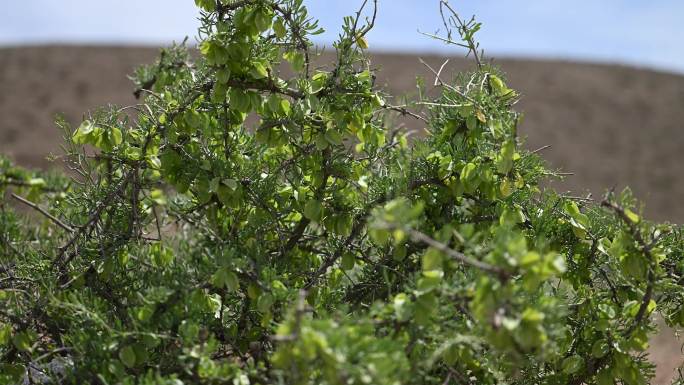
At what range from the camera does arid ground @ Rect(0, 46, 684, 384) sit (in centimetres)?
1049

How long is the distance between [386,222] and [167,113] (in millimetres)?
853

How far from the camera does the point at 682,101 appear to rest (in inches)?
520

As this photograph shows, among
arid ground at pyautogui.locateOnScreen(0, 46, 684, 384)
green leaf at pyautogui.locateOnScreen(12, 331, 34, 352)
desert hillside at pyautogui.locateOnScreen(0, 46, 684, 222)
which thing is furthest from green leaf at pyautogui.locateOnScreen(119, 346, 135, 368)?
desert hillside at pyautogui.locateOnScreen(0, 46, 684, 222)

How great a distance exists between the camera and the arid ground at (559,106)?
10.5 metres

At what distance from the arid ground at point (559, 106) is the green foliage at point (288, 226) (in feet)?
24.9

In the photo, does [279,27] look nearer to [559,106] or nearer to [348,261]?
[348,261]

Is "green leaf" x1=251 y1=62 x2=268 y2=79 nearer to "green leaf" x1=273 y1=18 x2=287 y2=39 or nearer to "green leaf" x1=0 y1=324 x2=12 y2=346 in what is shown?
"green leaf" x1=273 y1=18 x2=287 y2=39

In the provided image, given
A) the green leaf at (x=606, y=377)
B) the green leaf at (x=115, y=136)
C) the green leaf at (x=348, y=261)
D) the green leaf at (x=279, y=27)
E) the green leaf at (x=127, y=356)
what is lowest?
the green leaf at (x=606, y=377)

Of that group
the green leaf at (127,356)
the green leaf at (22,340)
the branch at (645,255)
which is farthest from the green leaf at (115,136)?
the branch at (645,255)

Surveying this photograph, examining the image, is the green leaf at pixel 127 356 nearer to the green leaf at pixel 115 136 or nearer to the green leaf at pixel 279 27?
the green leaf at pixel 115 136

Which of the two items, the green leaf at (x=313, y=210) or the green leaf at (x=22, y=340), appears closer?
the green leaf at (x=22, y=340)

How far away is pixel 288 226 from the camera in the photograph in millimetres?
2002

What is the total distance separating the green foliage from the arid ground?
7.58m

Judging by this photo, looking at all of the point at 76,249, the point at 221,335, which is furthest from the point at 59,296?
the point at 221,335
